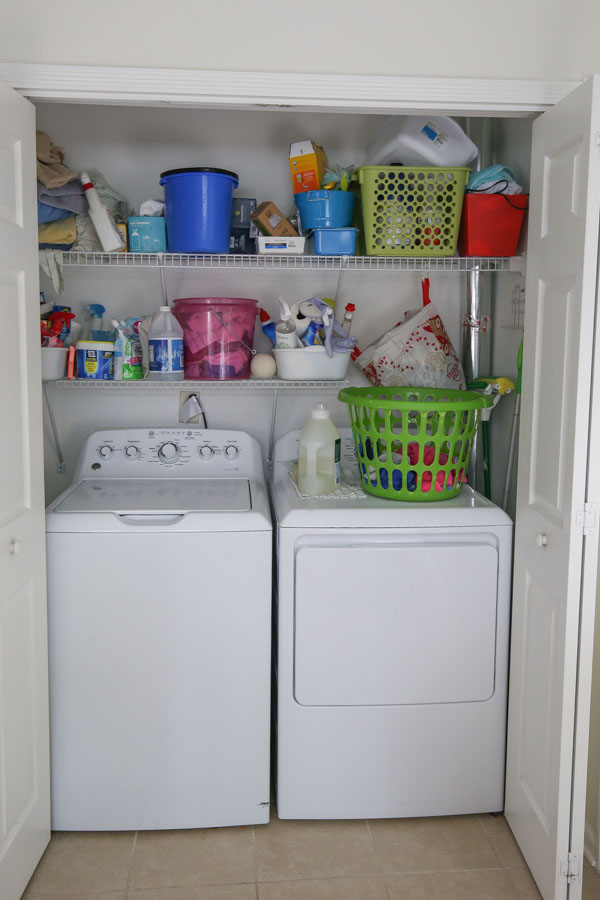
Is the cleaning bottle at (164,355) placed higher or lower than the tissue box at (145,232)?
lower

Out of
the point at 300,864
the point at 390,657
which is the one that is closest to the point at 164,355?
the point at 390,657

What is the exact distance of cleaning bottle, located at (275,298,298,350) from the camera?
102 inches

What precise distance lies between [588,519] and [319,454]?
34.0 inches

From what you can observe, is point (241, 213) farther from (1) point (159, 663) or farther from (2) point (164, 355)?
(1) point (159, 663)

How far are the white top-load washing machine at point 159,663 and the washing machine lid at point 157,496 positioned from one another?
0.04ft

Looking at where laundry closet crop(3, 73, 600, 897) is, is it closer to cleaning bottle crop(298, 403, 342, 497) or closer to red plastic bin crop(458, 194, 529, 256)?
red plastic bin crop(458, 194, 529, 256)

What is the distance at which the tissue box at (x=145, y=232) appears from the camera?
2.54m

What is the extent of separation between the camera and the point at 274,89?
78.0 inches

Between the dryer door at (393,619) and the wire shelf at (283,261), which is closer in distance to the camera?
the dryer door at (393,619)

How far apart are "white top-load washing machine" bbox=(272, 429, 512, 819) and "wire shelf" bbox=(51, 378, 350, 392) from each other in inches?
17.7

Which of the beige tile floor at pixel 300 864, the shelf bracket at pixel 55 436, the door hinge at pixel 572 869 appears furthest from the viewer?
the shelf bracket at pixel 55 436

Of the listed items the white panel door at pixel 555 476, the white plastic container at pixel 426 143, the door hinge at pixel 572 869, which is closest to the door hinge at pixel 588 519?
the white panel door at pixel 555 476

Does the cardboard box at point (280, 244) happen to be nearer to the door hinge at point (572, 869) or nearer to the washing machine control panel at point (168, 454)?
the washing machine control panel at point (168, 454)

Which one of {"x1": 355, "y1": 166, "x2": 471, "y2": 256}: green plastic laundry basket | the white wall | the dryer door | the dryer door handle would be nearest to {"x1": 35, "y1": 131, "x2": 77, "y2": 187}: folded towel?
the white wall
